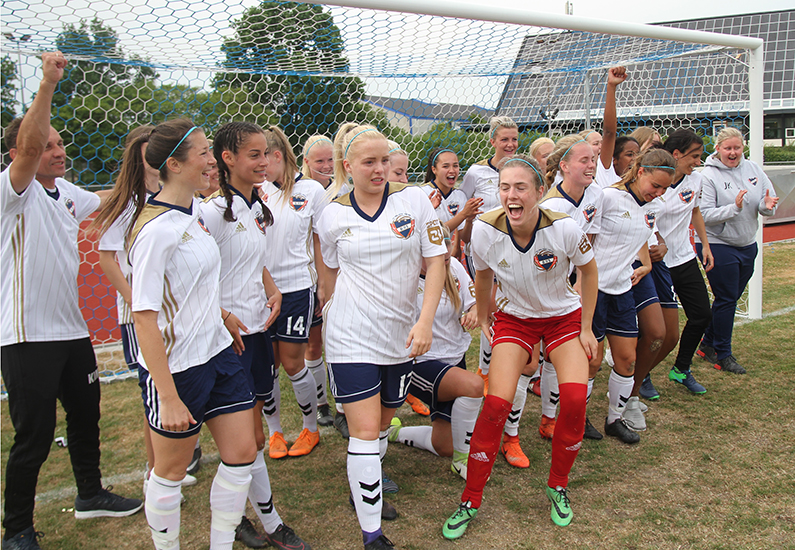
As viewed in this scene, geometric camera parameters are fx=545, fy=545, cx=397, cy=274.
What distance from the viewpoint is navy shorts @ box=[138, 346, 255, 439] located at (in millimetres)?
1999

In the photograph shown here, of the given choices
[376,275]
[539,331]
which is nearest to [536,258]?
[539,331]

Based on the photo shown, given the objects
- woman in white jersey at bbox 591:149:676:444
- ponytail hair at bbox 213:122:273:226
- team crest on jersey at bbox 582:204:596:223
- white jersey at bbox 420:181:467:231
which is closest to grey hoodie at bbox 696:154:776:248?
woman in white jersey at bbox 591:149:676:444

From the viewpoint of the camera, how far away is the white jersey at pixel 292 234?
3391 millimetres

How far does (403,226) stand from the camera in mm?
2471

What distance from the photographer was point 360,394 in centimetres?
237

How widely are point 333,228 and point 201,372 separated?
873 mm

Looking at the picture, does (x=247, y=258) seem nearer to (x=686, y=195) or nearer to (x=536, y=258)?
(x=536, y=258)

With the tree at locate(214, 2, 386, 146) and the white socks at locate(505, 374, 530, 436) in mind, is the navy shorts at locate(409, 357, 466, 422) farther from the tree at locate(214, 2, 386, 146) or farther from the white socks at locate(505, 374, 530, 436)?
the tree at locate(214, 2, 386, 146)

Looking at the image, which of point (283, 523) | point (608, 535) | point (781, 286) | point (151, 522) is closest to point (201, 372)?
point (151, 522)

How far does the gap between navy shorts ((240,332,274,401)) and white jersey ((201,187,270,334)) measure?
0.06 m

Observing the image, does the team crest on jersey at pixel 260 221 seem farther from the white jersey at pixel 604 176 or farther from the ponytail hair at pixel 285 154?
the white jersey at pixel 604 176

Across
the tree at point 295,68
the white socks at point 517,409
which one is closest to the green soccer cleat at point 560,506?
the white socks at point 517,409

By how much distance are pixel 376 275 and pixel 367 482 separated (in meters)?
0.89

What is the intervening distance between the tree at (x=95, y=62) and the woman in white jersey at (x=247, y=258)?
194 centimetres
